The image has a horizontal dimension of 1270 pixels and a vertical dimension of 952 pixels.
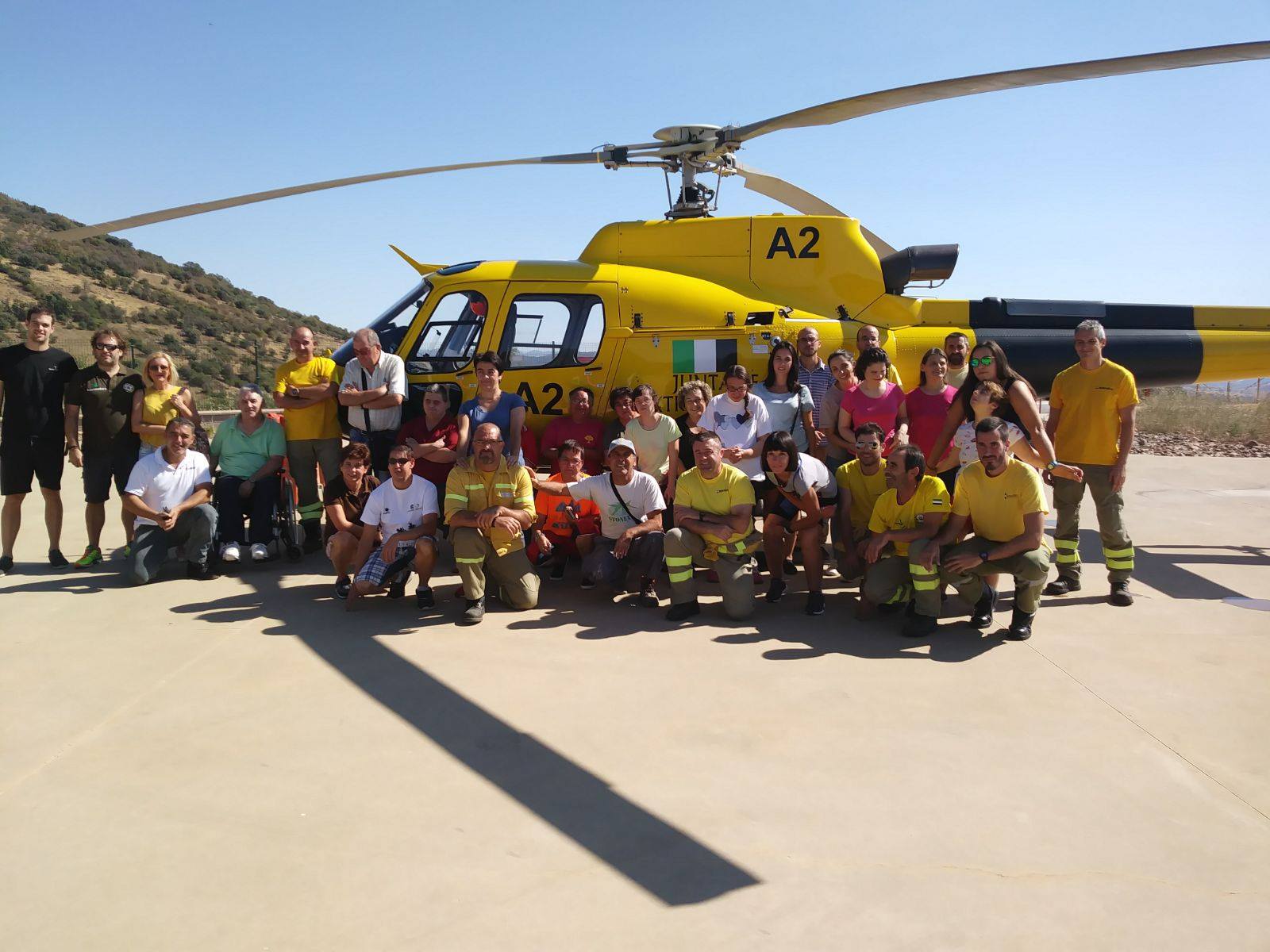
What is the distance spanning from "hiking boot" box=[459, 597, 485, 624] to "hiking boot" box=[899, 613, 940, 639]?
253cm

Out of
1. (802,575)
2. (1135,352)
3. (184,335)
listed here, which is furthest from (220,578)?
(184,335)

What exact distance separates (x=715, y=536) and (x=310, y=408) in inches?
135

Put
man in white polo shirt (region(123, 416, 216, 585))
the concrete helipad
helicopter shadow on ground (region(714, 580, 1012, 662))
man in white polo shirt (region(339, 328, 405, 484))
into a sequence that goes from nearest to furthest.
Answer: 1. the concrete helipad
2. helicopter shadow on ground (region(714, 580, 1012, 662))
3. man in white polo shirt (region(123, 416, 216, 585))
4. man in white polo shirt (region(339, 328, 405, 484))

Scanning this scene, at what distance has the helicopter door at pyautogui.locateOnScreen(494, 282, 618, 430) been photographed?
22.6 feet

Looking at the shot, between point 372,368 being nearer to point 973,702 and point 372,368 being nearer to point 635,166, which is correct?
point 635,166

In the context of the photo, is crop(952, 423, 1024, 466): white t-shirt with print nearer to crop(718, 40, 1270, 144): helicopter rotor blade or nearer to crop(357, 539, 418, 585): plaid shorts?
crop(718, 40, 1270, 144): helicopter rotor blade

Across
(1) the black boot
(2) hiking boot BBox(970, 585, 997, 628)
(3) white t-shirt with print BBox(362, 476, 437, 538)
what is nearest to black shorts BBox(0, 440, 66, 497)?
(1) the black boot

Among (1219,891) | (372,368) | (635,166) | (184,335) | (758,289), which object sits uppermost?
(184,335)

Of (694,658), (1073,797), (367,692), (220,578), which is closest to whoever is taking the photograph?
(1073,797)

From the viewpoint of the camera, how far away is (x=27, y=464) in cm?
614

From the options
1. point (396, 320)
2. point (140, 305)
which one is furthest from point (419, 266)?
point (140, 305)

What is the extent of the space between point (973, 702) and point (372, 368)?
472 cm

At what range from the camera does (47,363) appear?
20.3 ft

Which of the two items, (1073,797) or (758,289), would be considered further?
(758,289)
